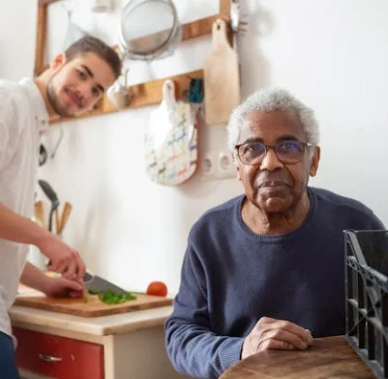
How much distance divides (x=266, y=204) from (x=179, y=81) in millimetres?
738

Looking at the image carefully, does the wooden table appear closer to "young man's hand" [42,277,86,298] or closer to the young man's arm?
the young man's arm

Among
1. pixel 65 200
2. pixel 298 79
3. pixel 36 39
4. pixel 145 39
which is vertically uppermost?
pixel 36 39

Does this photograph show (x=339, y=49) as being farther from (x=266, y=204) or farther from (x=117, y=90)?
(x=117, y=90)

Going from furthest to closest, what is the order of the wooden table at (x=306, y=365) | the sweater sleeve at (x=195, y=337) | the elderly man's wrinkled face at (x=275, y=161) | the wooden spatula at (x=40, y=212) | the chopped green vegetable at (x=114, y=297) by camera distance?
the wooden spatula at (x=40, y=212) < the chopped green vegetable at (x=114, y=297) < the elderly man's wrinkled face at (x=275, y=161) < the sweater sleeve at (x=195, y=337) < the wooden table at (x=306, y=365)

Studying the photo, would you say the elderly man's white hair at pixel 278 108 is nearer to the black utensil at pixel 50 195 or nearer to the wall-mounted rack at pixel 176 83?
the wall-mounted rack at pixel 176 83

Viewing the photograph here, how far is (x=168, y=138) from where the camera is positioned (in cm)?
178

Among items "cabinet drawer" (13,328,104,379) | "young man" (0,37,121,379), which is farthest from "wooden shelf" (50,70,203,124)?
"cabinet drawer" (13,328,104,379)

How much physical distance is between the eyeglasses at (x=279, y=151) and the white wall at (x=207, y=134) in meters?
0.29

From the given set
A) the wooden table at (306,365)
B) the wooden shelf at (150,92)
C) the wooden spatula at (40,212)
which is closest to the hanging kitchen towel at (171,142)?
the wooden shelf at (150,92)

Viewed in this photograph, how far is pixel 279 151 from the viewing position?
3.85ft

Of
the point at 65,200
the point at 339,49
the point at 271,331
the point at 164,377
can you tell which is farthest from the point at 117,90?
the point at 271,331

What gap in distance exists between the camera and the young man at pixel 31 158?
4.75ft

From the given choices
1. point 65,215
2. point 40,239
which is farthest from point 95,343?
point 65,215

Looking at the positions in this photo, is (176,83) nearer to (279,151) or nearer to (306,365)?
(279,151)
